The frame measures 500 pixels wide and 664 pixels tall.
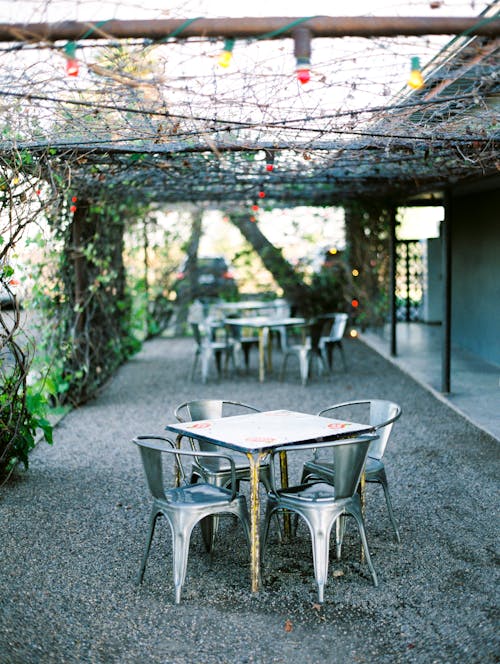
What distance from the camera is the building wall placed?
1095 cm

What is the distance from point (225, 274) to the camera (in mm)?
15641

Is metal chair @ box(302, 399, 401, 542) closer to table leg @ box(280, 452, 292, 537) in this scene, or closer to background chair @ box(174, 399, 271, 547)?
table leg @ box(280, 452, 292, 537)

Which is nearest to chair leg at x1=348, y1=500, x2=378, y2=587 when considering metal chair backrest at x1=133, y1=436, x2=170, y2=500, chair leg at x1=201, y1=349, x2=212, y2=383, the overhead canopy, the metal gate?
metal chair backrest at x1=133, y1=436, x2=170, y2=500

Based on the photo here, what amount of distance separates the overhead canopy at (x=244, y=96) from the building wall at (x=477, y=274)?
12.9 feet

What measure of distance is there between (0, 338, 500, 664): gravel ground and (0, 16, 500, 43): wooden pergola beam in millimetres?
2380

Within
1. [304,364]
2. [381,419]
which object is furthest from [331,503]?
[304,364]

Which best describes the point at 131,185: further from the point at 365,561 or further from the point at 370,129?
the point at 365,561

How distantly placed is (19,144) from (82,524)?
249 cm

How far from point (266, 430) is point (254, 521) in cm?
58

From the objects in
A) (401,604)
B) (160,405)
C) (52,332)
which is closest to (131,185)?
(52,332)

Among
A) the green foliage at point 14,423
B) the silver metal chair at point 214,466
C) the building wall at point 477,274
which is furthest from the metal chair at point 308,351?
the silver metal chair at point 214,466

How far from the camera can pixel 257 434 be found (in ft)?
13.9

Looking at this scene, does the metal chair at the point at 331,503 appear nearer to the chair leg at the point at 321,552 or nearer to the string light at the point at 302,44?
the chair leg at the point at 321,552

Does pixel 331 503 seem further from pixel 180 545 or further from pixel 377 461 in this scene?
pixel 377 461
